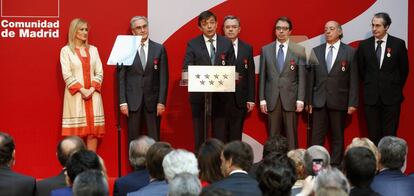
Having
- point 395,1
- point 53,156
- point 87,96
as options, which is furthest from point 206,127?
point 395,1

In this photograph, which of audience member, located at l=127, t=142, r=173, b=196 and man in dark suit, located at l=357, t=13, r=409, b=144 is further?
man in dark suit, located at l=357, t=13, r=409, b=144

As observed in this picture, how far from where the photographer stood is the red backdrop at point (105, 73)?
9.56 metres

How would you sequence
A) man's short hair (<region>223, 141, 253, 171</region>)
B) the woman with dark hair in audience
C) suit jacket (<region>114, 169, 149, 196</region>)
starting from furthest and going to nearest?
suit jacket (<region>114, 169, 149, 196</region>) → the woman with dark hair in audience → man's short hair (<region>223, 141, 253, 171</region>)

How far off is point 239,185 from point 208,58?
13.9 ft

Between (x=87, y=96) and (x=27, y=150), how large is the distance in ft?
3.94

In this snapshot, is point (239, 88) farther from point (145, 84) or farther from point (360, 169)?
point (360, 169)

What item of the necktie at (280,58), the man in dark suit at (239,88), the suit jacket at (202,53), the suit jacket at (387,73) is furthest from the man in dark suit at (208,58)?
the suit jacket at (387,73)

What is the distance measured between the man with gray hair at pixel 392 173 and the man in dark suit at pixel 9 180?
7.42 ft

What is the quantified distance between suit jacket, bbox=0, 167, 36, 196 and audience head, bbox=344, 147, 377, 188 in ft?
6.70

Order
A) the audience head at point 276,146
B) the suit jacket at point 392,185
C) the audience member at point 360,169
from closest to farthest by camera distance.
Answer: the audience member at point 360,169 < the suit jacket at point 392,185 < the audience head at point 276,146

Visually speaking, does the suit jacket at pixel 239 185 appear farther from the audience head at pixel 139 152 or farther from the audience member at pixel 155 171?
the audience head at pixel 139 152

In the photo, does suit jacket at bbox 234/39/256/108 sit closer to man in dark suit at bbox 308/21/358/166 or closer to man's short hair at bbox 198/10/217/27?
man's short hair at bbox 198/10/217/27

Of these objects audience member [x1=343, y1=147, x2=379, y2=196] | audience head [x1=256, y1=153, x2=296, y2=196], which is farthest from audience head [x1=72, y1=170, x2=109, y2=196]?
audience member [x1=343, y1=147, x2=379, y2=196]

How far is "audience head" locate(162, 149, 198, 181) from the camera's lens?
4641mm
